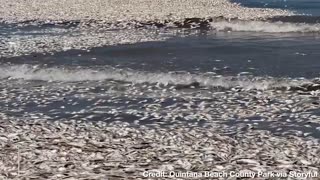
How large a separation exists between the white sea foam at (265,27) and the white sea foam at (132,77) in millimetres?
20195

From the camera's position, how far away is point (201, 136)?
1402cm

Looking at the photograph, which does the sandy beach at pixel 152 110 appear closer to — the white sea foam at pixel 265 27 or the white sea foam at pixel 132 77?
the white sea foam at pixel 132 77

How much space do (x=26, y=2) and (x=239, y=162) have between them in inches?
2537

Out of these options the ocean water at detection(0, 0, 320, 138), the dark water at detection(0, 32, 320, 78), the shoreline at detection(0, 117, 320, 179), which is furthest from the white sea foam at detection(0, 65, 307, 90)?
the shoreline at detection(0, 117, 320, 179)

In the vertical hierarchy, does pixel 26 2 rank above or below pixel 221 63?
above

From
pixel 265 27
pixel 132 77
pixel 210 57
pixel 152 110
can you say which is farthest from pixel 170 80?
pixel 265 27

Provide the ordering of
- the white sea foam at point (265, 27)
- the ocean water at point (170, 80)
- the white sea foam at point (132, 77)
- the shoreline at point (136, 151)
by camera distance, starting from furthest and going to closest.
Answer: the white sea foam at point (265, 27) < the white sea foam at point (132, 77) < the ocean water at point (170, 80) < the shoreline at point (136, 151)

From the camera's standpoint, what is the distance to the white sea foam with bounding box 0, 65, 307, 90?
69.1 feet

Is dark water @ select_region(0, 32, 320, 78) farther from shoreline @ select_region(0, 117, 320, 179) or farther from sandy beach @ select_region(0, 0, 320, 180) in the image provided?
shoreline @ select_region(0, 117, 320, 179)

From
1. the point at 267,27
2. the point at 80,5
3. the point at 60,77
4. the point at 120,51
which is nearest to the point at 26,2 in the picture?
the point at 80,5

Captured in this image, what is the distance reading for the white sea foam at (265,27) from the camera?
137 ft

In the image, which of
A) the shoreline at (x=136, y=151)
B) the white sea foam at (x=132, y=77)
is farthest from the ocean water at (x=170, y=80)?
the shoreline at (x=136, y=151)

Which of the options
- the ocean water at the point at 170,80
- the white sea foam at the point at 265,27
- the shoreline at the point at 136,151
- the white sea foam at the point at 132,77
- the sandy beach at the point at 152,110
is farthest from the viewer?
the white sea foam at the point at 265,27

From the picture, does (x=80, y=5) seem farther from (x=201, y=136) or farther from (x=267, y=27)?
(x=201, y=136)
